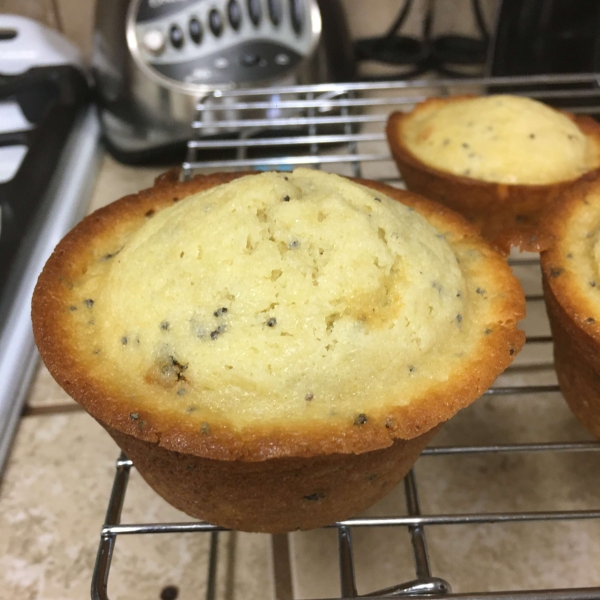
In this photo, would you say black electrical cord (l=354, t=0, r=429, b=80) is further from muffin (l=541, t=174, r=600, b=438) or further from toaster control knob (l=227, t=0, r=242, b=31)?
muffin (l=541, t=174, r=600, b=438)

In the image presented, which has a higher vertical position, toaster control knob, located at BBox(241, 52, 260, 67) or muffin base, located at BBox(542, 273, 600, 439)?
toaster control knob, located at BBox(241, 52, 260, 67)

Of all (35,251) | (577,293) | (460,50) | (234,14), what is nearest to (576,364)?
(577,293)

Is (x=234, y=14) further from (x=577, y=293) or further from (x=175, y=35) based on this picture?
(x=577, y=293)

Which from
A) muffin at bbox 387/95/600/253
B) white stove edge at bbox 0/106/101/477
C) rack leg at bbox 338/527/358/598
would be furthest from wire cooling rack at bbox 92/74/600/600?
white stove edge at bbox 0/106/101/477

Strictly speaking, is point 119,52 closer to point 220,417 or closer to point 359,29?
point 359,29

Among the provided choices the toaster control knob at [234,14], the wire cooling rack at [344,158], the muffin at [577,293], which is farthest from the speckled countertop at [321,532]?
the toaster control knob at [234,14]

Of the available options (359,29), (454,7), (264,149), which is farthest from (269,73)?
(454,7)
